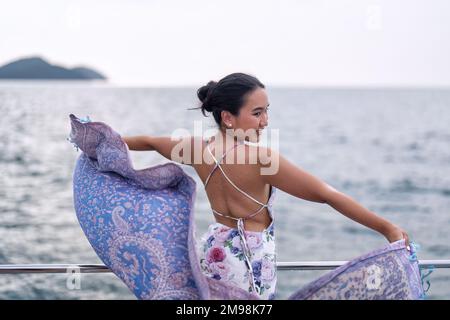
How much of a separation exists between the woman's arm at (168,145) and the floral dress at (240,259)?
26 centimetres

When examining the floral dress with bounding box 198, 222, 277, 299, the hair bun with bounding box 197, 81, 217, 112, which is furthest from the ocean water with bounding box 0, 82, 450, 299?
the floral dress with bounding box 198, 222, 277, 299

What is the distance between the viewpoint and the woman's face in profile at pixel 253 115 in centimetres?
210

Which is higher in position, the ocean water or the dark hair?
the dark hair

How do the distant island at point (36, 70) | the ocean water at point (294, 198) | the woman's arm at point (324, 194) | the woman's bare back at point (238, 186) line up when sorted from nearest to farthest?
the woman's arm at point (324, 194)
the woman's bare back at point (238, 186)
the ocean water at point (294, 198)
the distant island at point (36, 70)

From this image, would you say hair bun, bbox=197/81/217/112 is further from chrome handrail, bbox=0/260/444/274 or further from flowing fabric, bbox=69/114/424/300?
chrome handrail, bbox=0/260/444/274

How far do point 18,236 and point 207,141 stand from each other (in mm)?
12526

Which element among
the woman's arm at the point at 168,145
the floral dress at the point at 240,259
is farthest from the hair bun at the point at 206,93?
the floral dress at the point at 240,259

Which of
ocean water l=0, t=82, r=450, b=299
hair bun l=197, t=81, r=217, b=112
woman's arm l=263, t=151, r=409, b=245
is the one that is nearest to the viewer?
woman's arm l=263, t=151, r=409, b=245

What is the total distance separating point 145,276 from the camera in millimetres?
1949

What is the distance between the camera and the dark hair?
211 centimetres

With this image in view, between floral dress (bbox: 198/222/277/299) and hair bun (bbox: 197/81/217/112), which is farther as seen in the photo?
hair bun (bbox: 197/81/217/112)

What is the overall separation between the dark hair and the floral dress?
0.37 metres

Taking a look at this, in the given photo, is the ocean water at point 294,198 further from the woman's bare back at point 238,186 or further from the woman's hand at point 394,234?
the woman's hand at point 394,234
